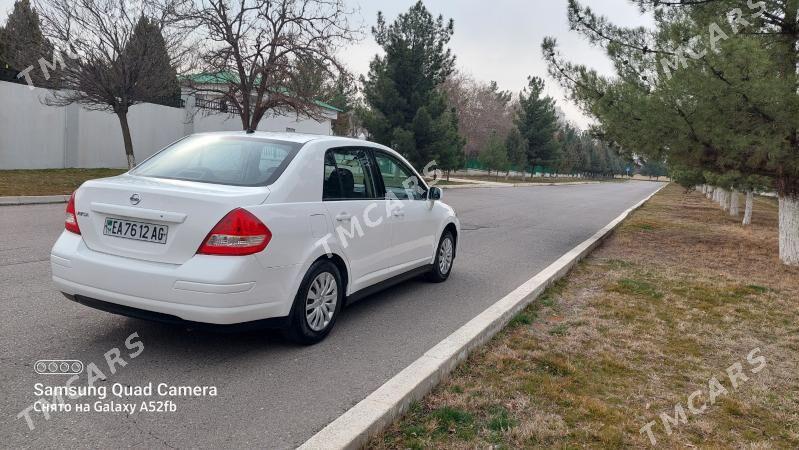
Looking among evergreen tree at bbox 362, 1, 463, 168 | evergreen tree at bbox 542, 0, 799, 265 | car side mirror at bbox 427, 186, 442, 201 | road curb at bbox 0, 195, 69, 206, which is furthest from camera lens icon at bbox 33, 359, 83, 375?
evergreen tree at bbox 362, 1, 463, 168

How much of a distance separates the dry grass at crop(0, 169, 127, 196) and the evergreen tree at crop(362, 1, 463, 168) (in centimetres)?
1534

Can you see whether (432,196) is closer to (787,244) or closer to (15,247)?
(15,247)

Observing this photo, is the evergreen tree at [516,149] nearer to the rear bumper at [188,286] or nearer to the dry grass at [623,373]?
the dry grass at [623,373]

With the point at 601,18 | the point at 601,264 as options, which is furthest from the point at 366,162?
the point at 601,18

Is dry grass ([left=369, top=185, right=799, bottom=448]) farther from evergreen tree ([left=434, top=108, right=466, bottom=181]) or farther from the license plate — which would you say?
evergreen tree ([left=434, top=108, right=466, bottom=181])

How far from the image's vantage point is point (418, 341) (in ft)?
15.3

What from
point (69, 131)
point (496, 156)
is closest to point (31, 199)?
point (69, 131)

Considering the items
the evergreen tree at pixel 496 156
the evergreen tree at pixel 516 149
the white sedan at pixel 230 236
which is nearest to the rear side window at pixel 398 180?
the white sedan at pixel 230 236

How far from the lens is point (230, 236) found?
144 inches

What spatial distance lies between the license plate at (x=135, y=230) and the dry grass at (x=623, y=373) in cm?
197

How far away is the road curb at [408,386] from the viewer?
2.83 m

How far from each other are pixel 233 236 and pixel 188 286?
0.42 m

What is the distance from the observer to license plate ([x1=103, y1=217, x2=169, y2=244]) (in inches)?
147

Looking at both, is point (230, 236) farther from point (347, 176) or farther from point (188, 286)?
point (347, 176)
